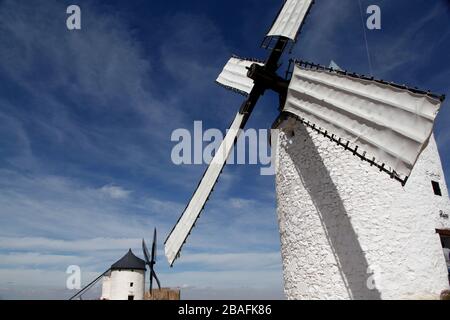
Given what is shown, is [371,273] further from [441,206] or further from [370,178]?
[441,206]

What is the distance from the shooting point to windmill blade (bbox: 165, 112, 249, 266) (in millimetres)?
10305

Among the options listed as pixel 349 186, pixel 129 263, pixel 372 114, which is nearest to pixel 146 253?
pixel 129 263

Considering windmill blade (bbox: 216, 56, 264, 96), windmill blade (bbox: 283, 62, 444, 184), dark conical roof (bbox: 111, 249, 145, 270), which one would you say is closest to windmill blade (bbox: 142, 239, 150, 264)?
dark conical roof (bbox: 111, 249, 145, 270)

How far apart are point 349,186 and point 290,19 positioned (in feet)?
19.1

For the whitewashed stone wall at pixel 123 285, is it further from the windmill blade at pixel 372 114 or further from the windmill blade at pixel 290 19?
the windmill blade at pixel 290 19

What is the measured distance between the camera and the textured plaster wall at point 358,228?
28.1 ft

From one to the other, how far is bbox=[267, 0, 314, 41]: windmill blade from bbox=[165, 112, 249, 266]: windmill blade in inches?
137

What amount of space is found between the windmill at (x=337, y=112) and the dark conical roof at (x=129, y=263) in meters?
15.5

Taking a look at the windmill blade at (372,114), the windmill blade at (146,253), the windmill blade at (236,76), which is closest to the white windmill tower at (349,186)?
the windmill blade at (372,114)

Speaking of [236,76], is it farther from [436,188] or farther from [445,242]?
[445,242]

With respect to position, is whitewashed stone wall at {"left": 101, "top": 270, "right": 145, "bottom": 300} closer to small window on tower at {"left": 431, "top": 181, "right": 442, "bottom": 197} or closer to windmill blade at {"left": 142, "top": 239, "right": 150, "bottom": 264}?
windmill blade at {"left": 142, "top": 239, "right": 150, "bottom": 264}

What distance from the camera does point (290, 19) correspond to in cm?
1069
